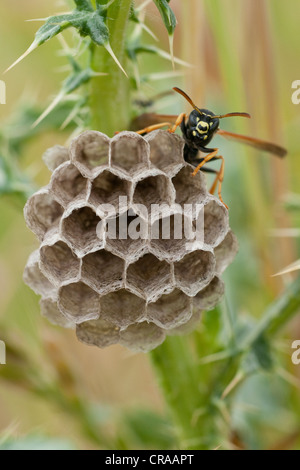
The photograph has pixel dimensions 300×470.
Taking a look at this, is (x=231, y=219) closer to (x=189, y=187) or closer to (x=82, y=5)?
(x=189, y=187)

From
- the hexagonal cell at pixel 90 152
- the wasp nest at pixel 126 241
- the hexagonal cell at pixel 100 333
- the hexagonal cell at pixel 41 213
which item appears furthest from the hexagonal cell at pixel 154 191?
the hexagonal cell at pixel 100 333

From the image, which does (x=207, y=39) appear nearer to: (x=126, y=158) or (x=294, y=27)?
(x=294, y=27)

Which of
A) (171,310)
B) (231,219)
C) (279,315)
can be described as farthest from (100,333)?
(231,219)

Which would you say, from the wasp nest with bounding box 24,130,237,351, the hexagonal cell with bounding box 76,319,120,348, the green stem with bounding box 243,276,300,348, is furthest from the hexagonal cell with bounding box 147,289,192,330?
the green stem with bounding box 243,276,300,348

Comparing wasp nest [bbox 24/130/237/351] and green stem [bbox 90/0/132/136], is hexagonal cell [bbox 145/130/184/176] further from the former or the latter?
green stem [bbox 90/0/132/136]

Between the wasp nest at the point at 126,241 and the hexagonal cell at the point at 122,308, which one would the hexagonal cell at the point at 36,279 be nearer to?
the wasp nest at the point at 126,241

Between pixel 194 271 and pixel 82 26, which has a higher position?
pixel 82 26
